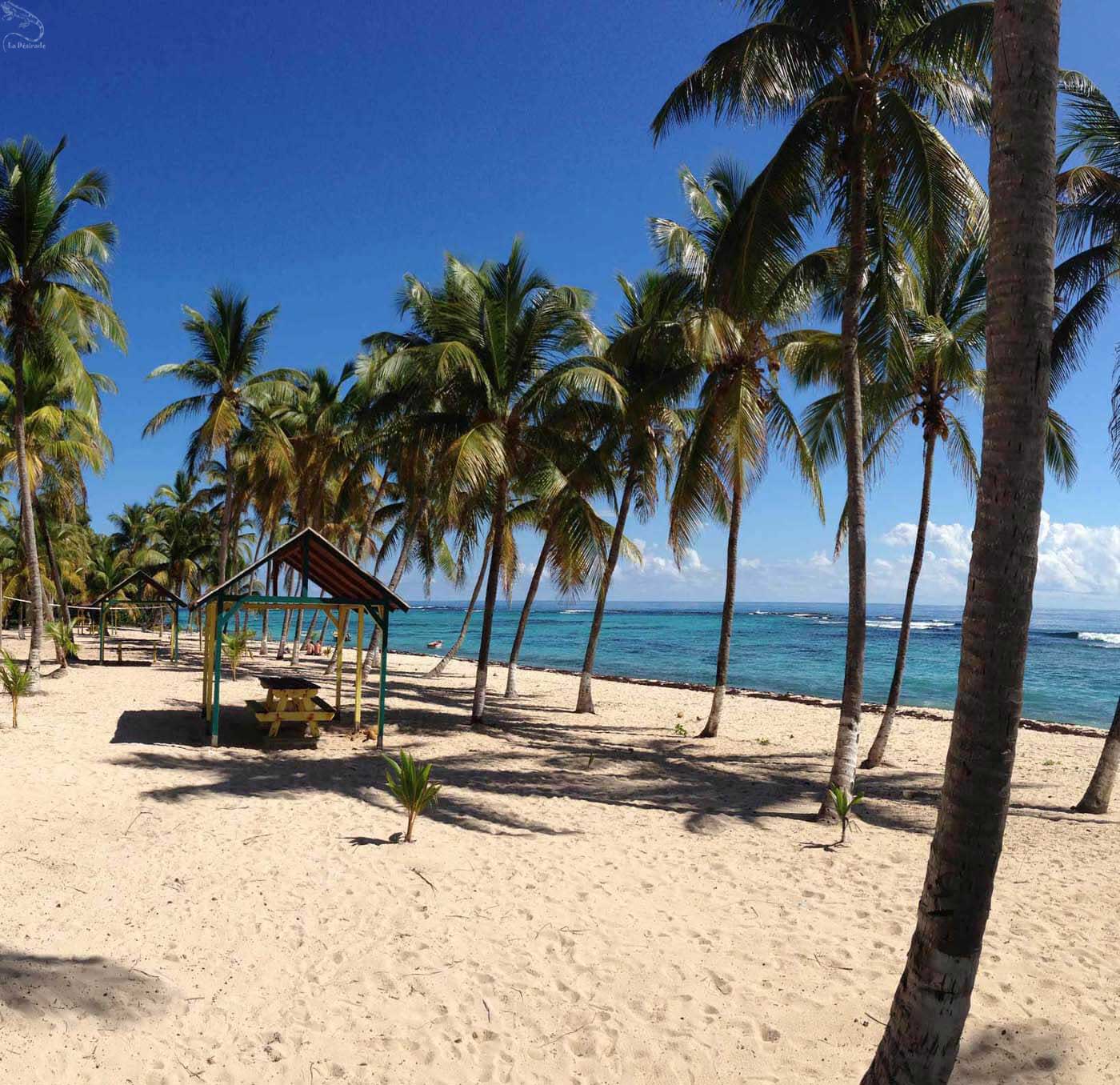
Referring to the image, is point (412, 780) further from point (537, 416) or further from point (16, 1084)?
point (537, 416)

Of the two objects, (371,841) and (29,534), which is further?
(29,534)

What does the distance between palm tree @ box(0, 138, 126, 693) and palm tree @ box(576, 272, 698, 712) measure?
32.1 ft

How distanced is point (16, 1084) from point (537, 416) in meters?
11.4

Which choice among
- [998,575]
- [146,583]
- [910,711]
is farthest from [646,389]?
[146,583]

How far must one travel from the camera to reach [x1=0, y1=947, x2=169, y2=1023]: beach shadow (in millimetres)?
3973

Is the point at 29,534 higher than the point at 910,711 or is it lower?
higher

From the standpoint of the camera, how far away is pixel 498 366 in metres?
13.3

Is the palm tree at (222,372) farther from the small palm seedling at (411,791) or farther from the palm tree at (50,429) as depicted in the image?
the small palm seedling at (411,791)

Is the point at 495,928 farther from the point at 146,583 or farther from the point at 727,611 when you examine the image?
the point at 146,583

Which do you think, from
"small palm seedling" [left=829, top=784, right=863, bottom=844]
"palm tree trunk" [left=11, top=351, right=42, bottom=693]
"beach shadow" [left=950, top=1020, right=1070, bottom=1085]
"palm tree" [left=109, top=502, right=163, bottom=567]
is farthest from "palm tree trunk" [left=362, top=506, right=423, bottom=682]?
"palm tree" [left=109, top=502, right=163, bottom=567]

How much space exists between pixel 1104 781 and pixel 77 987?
1000cm

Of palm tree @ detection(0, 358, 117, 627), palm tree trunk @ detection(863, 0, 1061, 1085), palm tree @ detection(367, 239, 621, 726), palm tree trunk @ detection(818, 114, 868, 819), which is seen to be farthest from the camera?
palm tree @ detection(0, 358, 117, 627)

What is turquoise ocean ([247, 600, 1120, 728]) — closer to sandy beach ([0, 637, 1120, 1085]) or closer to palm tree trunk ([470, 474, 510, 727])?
palm tree trunk ([470, 474, 510, 727])

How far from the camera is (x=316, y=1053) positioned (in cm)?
383
